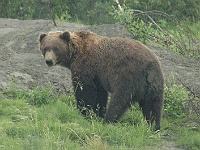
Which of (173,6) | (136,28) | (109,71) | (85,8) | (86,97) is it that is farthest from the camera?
(85,8)

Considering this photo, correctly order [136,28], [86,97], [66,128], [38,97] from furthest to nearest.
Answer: [136,28] < [38,97] < [86,97] < [66,128]

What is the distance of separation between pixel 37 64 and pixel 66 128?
336cm

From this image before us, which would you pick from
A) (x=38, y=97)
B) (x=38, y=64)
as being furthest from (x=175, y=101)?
(x=38, y=64)

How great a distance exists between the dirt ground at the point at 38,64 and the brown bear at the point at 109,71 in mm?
993

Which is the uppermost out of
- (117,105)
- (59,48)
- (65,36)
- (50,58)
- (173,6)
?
(65,36)

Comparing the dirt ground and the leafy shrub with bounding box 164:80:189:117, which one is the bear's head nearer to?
the dirt ground

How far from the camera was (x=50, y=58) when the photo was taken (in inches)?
352

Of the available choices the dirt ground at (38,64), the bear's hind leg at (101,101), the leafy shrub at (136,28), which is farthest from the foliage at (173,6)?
the bear's hind leg at (101,101)

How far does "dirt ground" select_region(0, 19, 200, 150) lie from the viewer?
10.1 m

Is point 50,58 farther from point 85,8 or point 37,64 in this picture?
point 85,8

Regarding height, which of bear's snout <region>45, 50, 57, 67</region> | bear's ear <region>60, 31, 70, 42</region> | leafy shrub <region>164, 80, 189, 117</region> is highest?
bear's ear <region>60, 31, 70, 42</region>

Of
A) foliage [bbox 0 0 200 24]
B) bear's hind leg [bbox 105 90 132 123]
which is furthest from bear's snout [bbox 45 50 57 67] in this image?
foliage [bbox 0 0 200 24]

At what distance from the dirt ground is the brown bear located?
0.99 meters

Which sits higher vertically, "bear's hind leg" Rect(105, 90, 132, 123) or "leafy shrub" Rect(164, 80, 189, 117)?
"bear's hind leg" Rect(105, 90, 132, 123)
